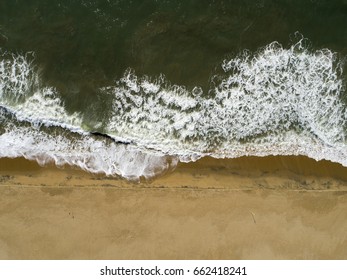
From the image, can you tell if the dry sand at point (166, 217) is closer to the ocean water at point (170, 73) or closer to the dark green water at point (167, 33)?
the ocean water at point (170, 73)

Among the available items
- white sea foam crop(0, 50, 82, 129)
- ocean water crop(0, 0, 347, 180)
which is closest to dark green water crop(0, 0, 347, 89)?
ocean water crop(0, 0, 347, 180)

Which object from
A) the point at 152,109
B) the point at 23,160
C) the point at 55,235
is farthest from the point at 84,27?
the point at 55,235

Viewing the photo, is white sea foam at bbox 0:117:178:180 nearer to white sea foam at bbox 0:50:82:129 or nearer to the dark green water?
white sea foam at bbox 0:50:82:129

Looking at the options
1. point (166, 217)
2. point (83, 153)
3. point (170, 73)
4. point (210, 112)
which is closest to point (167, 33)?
point (170, 73)

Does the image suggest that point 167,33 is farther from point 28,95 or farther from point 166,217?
point 166,217

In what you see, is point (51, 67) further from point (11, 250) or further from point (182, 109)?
point (11, 250)
